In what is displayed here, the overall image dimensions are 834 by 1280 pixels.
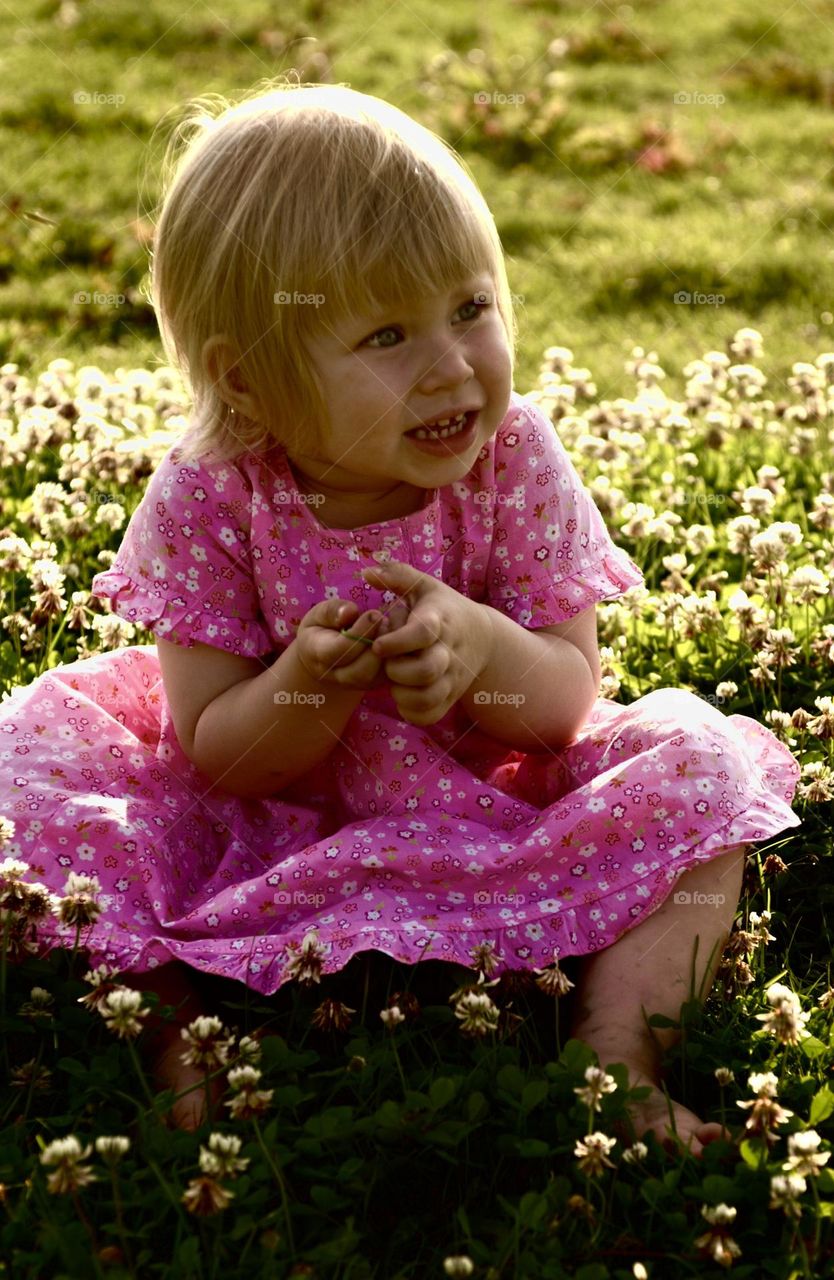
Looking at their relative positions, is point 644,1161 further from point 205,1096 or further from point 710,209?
point 710,209

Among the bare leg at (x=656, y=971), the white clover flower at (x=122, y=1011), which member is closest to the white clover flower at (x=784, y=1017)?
the bare leg at (x=656, y=971)

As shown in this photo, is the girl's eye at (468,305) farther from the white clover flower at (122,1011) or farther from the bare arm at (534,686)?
the white clover flower at (122,1011)

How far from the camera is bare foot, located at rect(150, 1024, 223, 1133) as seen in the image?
97.8 inches

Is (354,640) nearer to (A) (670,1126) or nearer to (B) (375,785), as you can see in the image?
(B) (375,785)

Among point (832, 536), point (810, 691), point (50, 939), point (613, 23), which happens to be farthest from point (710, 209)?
point (50, 939)

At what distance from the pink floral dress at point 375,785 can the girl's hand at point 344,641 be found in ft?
1.05

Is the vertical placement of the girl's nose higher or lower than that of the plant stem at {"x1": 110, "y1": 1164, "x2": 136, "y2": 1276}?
higher

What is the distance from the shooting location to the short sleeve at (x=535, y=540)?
3.15 meters

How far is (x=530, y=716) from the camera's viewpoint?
3.03 meters

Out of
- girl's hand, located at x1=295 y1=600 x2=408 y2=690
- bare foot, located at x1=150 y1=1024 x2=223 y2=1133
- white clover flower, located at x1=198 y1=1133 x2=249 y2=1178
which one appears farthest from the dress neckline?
white clover flower, located at x1=198 y1=1133 x2=249 y2=1178

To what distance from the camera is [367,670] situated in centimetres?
266

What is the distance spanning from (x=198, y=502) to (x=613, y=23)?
8.24 metres

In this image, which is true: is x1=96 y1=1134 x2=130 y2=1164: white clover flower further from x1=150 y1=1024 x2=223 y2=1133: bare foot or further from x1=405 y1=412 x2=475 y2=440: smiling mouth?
x1=405 y1=412 x2=475 y2=440: smiling mouth

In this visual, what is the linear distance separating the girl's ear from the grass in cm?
94
